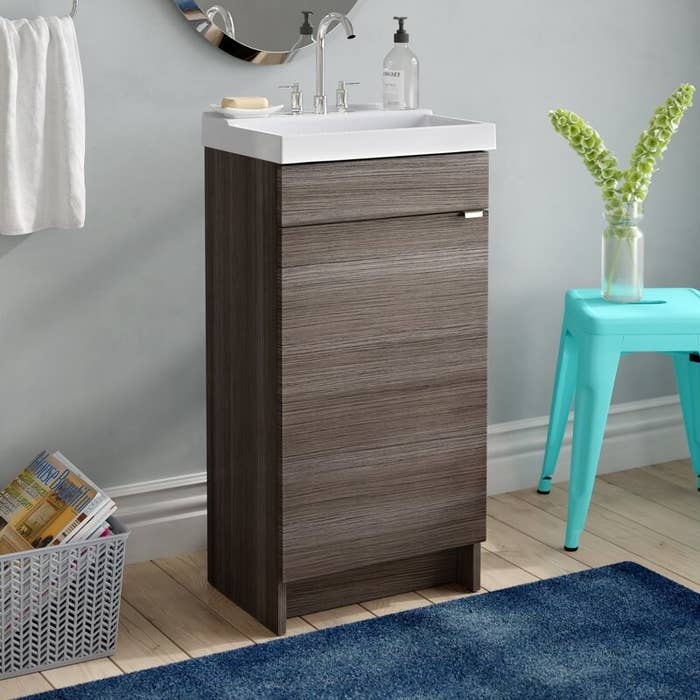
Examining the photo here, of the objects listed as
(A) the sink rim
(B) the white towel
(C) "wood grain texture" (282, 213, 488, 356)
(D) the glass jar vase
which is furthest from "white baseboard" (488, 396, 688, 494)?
(B) the white towel

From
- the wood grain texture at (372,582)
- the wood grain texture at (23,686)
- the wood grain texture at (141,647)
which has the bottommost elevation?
the wood grain texture at (23,686)

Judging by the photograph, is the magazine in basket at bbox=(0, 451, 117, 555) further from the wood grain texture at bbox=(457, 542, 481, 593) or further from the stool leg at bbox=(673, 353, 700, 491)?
the stool leg at bbox=(673, 353, 700, 491)

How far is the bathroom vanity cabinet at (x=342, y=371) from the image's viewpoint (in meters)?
2.20

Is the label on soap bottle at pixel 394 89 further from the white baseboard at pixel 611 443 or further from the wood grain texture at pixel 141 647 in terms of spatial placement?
the wood grain texture at pixel 141 647

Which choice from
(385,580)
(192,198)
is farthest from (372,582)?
(192,198)

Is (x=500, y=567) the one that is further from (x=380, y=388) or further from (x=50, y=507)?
(x=50, y=507)

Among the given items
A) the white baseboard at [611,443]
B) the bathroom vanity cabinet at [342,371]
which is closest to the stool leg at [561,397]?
the white baseboard at [611,443]

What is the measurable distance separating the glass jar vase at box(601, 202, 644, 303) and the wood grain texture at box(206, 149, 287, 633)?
0.88m

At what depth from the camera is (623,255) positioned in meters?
2.71

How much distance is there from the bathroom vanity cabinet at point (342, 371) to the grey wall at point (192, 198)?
0.75 feet

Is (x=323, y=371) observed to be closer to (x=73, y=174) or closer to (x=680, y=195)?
(x=73, y=174)

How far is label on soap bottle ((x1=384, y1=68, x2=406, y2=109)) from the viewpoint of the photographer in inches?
100

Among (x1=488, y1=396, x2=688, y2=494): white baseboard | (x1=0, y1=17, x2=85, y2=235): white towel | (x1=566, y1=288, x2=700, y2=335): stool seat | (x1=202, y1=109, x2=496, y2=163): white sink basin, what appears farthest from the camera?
(x1=488, y1=396, x2=688, y2=494): white baseboard

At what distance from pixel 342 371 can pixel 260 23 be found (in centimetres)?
79
